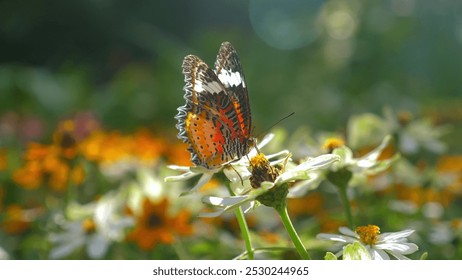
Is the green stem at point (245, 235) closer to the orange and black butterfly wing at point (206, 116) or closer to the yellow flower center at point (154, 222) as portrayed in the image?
the orange and black butterfly wing at point (206, 116)

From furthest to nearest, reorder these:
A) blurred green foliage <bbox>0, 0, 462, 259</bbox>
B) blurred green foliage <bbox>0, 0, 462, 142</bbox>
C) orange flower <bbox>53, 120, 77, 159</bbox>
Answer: blurred green foliage <bbox>0, 0, 462, 142</bbox>
blurred green foliage <bbox>0, 0, 462, 259</bbox>
orange flower <bbox>53, 120, 77, 159</bbox>

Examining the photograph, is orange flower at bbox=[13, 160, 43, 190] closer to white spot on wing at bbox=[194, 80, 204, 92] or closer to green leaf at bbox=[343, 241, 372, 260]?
white spot on wing at bbox=[194, 80, 204, 92]

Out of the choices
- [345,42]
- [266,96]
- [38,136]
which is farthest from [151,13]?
[38,136]

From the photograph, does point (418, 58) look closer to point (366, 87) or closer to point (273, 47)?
point (366, 87)

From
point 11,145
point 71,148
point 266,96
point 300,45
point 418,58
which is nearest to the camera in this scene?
point 71,148

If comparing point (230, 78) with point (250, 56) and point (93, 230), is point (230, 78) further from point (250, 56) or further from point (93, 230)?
point (250, 56)

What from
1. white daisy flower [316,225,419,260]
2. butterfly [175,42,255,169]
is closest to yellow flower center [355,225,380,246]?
white daisy flower [316,225,419,260]
